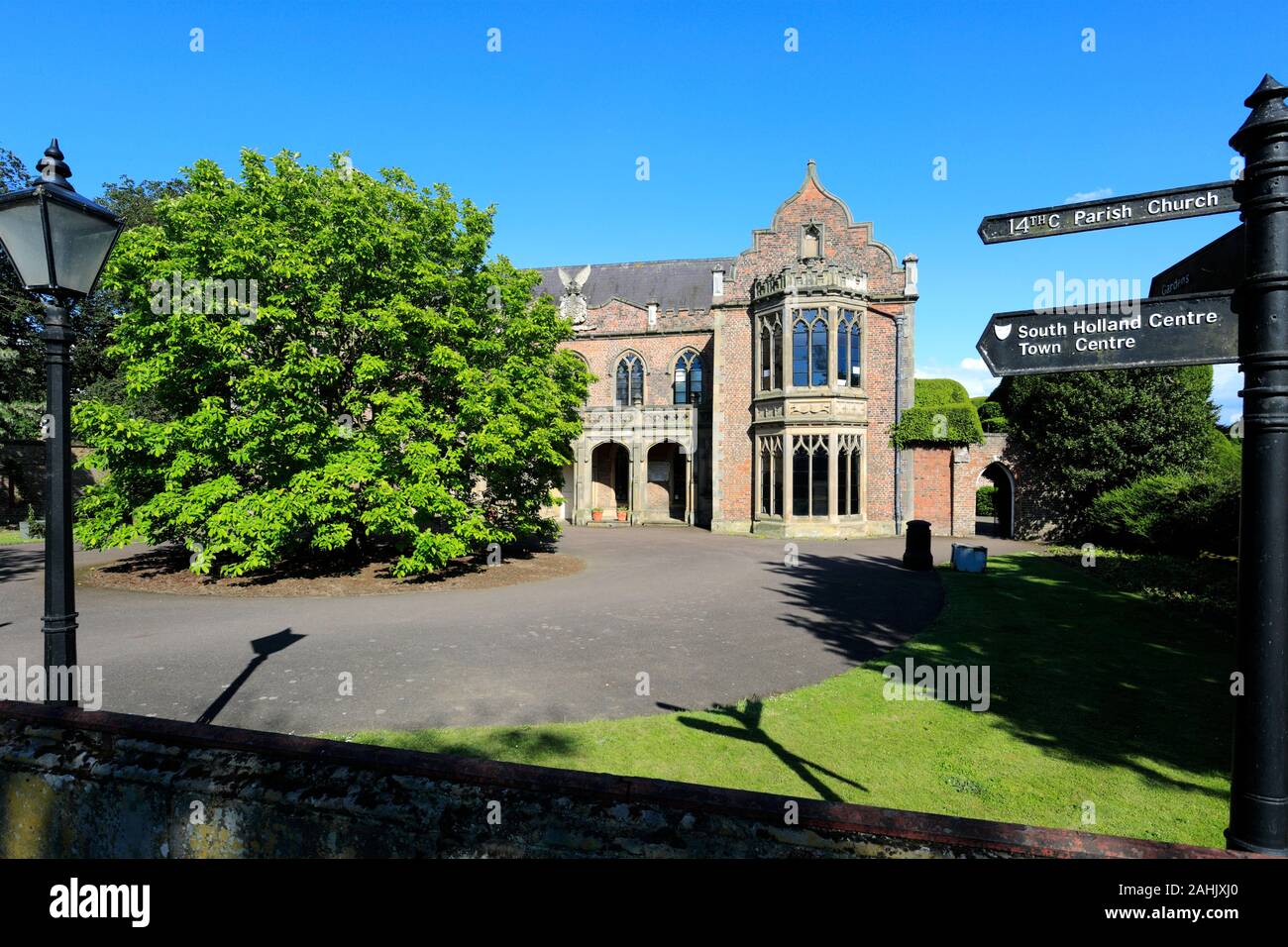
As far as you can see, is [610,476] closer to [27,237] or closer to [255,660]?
[255,660]

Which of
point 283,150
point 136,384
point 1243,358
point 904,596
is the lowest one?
point 904,596

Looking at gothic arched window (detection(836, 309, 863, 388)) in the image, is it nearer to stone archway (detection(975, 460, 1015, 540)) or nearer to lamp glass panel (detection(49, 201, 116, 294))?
stone archway (detection(975, 460, 1015, 540))

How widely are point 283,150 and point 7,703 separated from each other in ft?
49.7

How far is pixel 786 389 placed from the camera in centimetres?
2550

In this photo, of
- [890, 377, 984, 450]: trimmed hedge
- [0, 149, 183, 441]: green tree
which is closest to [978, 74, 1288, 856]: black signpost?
[890, 377, 984, 450]: trimmed hedge

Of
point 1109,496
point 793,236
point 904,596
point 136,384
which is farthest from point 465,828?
point 793,236

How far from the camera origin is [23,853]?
8.95 feet

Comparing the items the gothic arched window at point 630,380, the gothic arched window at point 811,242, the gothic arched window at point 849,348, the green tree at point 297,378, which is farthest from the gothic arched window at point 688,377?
the green tree at point 297,378

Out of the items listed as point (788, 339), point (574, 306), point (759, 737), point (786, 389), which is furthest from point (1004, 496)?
point (759, 737)

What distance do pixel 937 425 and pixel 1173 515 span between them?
10.1 metres

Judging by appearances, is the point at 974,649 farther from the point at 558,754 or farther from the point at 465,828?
the point at 465,828

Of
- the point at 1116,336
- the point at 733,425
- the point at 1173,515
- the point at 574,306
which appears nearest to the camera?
the point at 1116,336

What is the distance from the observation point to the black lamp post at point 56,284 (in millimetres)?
3916

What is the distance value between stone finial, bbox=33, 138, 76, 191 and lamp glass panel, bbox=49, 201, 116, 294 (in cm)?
27
